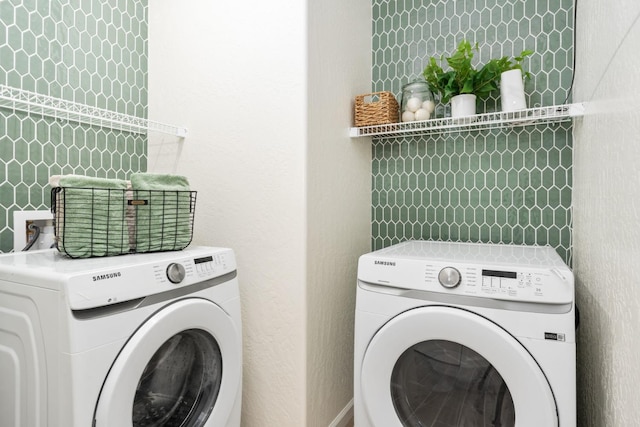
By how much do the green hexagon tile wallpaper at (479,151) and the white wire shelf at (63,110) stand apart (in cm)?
109

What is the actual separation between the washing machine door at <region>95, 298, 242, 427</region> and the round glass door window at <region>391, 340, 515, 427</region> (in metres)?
0.55

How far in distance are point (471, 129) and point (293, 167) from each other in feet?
2.98

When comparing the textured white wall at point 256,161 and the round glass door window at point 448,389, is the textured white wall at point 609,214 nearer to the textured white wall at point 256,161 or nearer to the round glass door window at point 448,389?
the round glass door window at point 448,389

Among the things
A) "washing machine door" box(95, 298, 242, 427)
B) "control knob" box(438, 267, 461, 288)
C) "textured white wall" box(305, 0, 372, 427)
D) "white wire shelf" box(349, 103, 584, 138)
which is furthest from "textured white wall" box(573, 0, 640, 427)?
"washing machine door" box(95, 298, 242, 427)

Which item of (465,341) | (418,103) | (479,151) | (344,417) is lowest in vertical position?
(344,417)

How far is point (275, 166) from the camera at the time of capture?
1.45m

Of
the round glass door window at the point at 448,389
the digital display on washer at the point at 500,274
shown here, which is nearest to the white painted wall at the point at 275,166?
the round glass door window at the point at 448,389

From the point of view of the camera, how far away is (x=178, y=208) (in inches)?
51.5

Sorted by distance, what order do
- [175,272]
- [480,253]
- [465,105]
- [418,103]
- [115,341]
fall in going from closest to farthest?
[115,341]
[175,272]
[480,253]
[465,105]
[418,103]

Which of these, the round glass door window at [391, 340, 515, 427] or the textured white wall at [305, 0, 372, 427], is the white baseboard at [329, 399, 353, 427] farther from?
the round glass door window at [391, 340, 515, 427]

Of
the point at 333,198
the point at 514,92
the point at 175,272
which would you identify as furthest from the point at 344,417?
the point at 514,92

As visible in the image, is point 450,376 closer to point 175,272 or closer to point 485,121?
point 175,272

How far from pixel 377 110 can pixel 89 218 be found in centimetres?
122

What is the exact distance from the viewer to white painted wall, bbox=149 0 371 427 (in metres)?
1.41
